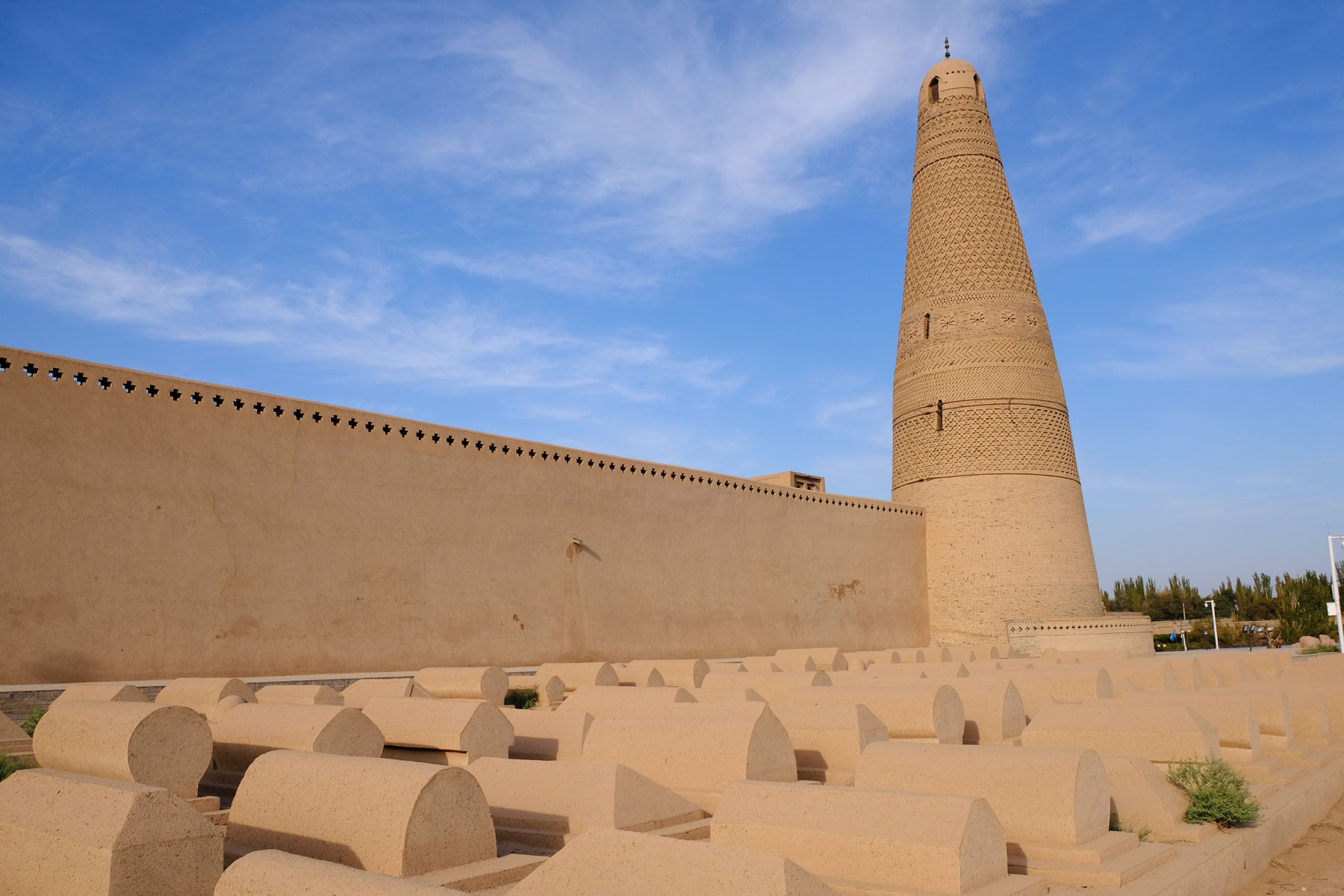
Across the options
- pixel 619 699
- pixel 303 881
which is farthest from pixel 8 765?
pixel 303 881

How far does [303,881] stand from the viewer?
2.59 meters

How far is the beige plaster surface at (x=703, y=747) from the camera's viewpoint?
4.66m

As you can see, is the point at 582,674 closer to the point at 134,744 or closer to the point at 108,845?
the point at 134,744

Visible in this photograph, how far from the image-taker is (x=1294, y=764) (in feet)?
20.1

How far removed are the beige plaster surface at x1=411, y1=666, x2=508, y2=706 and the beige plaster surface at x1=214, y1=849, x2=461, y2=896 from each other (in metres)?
5.76

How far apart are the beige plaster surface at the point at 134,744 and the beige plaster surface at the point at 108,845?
3.36 feet

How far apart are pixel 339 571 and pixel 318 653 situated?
2.83 ft

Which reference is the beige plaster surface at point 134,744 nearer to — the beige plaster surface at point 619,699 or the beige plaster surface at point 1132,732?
the beige plaster surface at point 619,699

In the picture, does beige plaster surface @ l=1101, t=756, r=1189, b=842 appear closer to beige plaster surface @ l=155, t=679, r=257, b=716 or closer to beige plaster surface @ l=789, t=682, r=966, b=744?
beige plaster surface @ l=789, t=682, r=966, b=744

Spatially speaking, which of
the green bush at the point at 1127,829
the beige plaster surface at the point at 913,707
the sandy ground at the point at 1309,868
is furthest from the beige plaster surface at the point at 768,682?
the sandy ground at the point at 1309,868

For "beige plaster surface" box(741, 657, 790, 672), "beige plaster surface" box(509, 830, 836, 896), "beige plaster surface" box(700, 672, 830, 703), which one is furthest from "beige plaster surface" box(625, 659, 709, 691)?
"beige plaster surface" box(509, 830, 836, 896)

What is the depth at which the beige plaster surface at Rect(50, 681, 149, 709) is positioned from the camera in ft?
22.5

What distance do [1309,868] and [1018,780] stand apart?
1805 millimetres

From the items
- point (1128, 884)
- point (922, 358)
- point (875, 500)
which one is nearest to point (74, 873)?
point (1128, 884)
